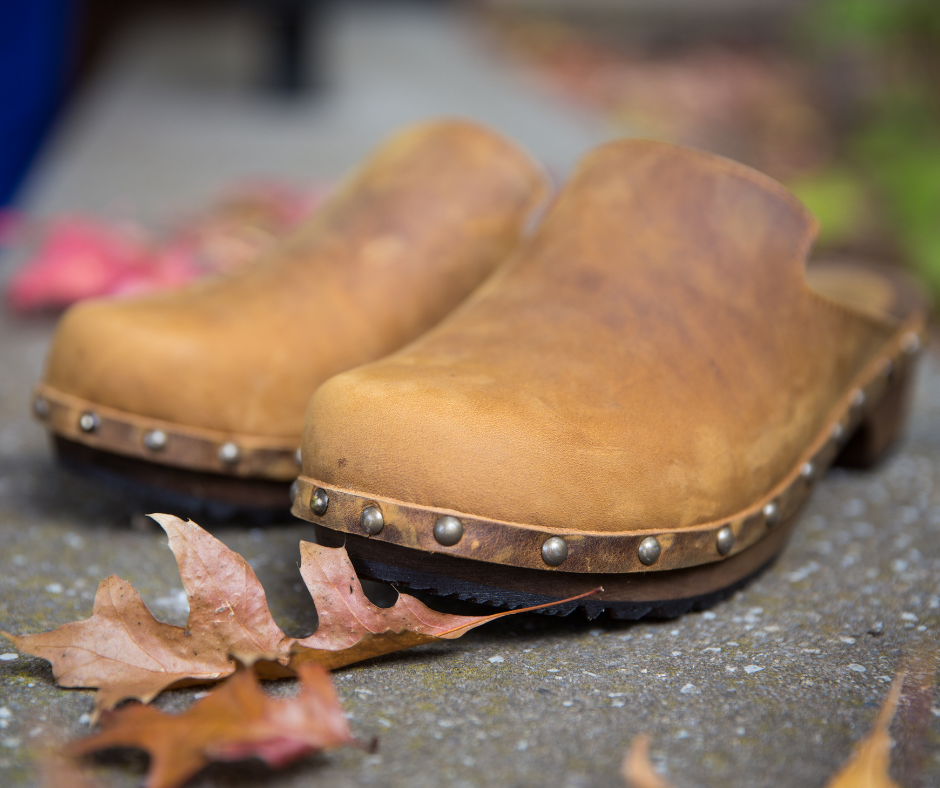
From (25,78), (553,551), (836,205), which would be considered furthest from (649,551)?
(25,78)

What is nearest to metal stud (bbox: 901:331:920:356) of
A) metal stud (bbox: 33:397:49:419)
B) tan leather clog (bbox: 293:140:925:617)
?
tan leather clog (bbox: 293:140:925:617)

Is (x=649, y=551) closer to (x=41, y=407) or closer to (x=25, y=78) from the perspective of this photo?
(x=41, y=407)

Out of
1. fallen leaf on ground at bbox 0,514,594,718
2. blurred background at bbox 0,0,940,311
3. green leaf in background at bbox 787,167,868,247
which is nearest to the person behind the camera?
fallen leaf on ground at bbox 0,514,594,718

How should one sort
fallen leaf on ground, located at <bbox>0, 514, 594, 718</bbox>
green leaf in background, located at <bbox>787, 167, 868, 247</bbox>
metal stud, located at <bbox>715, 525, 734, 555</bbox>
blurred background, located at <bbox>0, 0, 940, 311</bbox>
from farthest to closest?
green leaf in background, located at <bbox>787, 167, 868, 247</bbox> < blurred background, located at <bbox>0, 0, 940, 311</bbox> < metal stud, located at <bbox>715, 525, 734, 555</bbox> < fallen leaf on ground, located at <bbox>0, 514, 594, 718</bbox>

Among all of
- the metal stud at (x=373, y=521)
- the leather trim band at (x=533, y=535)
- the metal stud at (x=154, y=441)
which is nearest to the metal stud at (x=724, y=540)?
the leather trim band at (x=533, y=535)

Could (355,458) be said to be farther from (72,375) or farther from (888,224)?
(888,224)

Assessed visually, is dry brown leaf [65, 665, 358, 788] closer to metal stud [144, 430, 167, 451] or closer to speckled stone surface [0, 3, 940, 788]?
speckled stone surface [0, 3, 940, 788]
